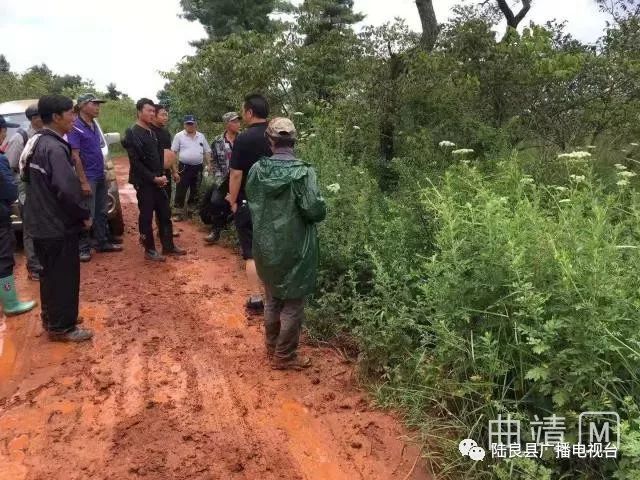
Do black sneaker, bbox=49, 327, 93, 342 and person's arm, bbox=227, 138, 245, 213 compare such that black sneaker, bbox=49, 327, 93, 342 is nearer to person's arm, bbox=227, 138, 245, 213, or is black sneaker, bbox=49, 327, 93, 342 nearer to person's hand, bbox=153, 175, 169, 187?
person's arm, bbox=227, 138, 245, 213

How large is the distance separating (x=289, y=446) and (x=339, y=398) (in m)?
0.62

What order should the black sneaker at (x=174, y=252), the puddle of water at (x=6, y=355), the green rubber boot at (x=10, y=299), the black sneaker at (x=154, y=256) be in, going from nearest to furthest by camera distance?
1. the puddle of water at (x=6, y=355)
2. the green rubber boot at (x=10, y=299)
3. the black sneaker at (x=154, y=256)
4. the black sneaker at (x=174, y=252)

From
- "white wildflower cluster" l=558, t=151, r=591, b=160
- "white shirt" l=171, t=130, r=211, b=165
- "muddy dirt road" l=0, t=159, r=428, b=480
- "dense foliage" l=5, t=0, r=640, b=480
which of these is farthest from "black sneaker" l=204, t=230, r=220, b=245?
"white wildflower cluster" l=558, t=151, r=591, b=160

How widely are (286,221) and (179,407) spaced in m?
1.46

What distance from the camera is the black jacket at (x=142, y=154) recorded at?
6281 millimetres

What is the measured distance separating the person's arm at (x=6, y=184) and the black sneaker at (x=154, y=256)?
2.03 meters

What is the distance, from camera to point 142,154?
6.32 meters

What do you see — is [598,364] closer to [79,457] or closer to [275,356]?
[275,356]

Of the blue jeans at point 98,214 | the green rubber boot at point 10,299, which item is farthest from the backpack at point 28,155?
the blue jeans at point 98,214

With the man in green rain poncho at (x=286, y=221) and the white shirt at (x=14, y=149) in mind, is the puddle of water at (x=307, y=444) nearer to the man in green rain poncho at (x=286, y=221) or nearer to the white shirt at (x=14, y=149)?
the man in green rain poncho at (x=286, y=221)

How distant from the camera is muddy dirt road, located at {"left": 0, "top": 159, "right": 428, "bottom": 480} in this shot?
9.80 feet

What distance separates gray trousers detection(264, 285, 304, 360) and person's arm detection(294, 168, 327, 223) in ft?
2.16

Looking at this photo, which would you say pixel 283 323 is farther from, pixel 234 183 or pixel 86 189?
pixel 86 189

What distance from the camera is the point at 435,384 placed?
10.5 ft
